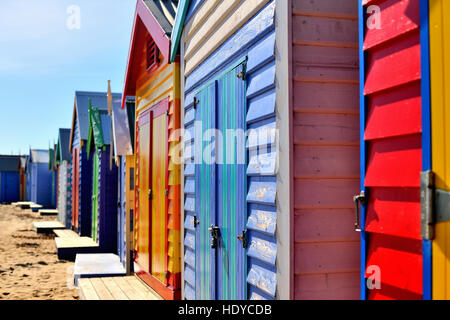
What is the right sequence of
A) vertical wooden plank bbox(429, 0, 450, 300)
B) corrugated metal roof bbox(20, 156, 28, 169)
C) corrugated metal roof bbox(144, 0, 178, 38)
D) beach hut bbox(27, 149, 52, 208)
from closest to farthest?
vertical wooden plank bbox(429, 0, 450, 300)
corrugated metal roof bbox(144, 0, 178, 38)
beach hut bbox(27, 149, 52, 208)
corrugated metal roof bbox(20, 156, 28, 169)

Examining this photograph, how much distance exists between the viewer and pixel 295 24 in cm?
291

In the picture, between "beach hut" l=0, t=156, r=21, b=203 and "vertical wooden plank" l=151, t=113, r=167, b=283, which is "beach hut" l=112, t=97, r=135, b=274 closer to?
"vertical wooden plank" l=151, t=113, r=167, b=283

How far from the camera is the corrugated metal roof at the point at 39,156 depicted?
37219mm

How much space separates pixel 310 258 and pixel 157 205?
418cm

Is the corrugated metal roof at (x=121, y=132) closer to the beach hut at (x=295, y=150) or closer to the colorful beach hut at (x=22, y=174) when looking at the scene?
the beach hut at (x=295, y=150)

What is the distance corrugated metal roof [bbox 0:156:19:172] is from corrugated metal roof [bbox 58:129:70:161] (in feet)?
92.4

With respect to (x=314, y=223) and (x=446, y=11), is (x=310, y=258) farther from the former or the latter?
(x=446, y=11)

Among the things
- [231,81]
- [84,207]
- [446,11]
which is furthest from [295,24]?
[84,207]

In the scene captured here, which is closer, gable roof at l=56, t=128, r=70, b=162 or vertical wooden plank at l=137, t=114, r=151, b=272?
vertical wooden plank at l=137, t=114, r=151, b=272

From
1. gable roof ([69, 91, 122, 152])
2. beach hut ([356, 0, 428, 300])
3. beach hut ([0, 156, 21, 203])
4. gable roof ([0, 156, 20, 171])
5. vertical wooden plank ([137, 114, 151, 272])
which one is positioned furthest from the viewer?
gable roof ([0, 156, 20, 171])

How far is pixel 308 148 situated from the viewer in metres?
2.88

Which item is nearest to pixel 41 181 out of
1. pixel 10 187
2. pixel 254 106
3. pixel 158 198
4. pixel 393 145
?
pixel 10 187

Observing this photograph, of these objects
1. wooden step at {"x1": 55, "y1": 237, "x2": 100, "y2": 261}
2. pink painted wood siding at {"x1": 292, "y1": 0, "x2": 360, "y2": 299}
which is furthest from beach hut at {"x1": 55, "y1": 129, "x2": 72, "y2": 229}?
pink painted wood siding at {"x1": 292, "y1": 0, "x2": 360, "y2": 299}

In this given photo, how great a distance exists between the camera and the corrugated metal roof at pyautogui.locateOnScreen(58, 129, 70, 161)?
2070 centimetres
